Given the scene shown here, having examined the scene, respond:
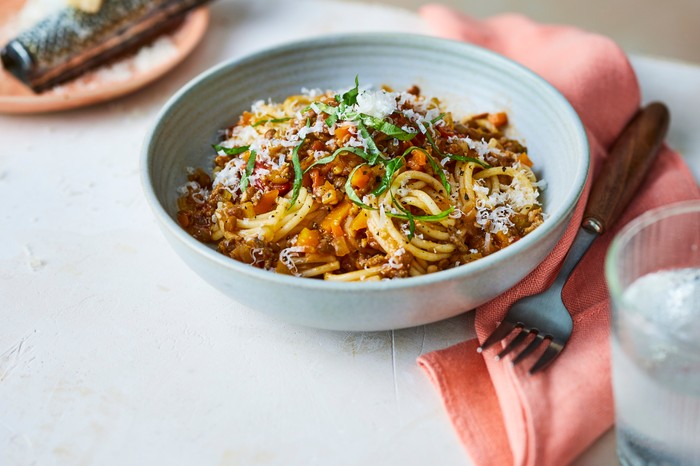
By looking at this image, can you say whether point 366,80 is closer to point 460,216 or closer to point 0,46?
point 460,216

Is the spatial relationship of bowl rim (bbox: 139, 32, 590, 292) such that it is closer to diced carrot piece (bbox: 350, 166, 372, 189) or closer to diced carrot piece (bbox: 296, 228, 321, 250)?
diced carrot piece (bbox: 296, 228, 321, 250)

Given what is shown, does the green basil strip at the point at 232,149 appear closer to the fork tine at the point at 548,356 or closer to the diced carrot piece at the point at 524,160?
the diced carrot piece at the point at 524,160

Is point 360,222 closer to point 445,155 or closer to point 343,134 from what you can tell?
point 343,134

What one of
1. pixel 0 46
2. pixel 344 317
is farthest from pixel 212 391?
pixel 0 46

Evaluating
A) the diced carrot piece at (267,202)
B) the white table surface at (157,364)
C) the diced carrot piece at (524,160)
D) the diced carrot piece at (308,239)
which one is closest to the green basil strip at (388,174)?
the diced carrot piece at (308,239)

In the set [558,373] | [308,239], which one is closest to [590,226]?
[558,373]

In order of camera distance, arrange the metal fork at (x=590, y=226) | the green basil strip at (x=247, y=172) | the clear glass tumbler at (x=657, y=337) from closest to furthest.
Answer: the clear glass tumbler at (x=657, y=337), the metal fork at (x=590, y=226), the green basil strip at (x=247, y=172)

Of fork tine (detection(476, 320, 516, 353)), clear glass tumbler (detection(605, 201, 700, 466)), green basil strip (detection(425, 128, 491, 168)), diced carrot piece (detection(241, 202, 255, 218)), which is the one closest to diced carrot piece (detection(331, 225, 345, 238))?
diced carrot piece (detection(241, 202, 255, 218))
